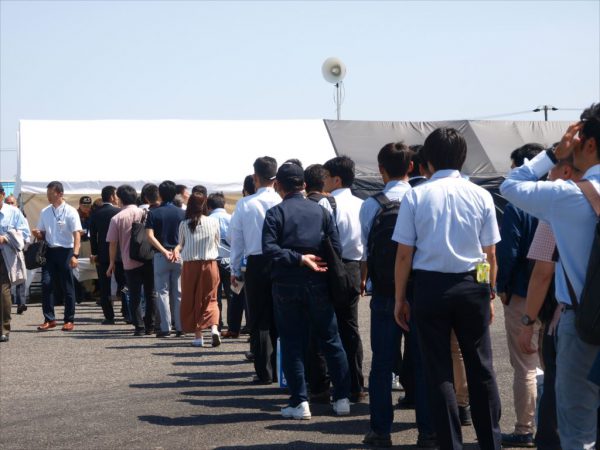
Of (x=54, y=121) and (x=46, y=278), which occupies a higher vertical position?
(x=54, y=121)

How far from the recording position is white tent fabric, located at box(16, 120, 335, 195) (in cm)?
2144

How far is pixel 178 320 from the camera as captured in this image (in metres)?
13.8

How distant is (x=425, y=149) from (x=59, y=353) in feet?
25.5

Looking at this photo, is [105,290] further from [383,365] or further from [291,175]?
[383,365]

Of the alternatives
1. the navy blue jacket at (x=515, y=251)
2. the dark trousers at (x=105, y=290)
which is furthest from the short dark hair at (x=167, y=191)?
the navy blue jacket at (x=515, y=251)

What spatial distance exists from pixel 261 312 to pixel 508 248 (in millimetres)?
3143

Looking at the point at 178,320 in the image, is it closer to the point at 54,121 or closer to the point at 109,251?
the point at 109,251

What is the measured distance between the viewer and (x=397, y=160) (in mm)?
7090

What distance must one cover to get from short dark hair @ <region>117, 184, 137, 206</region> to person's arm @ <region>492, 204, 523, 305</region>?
884cm

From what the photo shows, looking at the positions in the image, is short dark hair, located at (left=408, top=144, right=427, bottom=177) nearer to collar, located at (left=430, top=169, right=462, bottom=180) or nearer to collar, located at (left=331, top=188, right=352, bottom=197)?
collar, located at (left=331, top=188, right=352, bottom=197)

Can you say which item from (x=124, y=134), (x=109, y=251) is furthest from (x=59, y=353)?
(x=124, y=134)

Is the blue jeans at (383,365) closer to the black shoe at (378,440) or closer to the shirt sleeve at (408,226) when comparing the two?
the black shoe at (378,440)

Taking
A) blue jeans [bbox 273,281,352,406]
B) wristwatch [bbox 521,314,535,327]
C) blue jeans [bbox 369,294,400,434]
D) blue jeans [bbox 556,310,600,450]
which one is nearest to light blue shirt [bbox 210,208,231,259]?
blue jeans [bbox 273,281,352,406]

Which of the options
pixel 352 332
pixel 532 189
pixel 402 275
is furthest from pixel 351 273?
pixel 532 189
